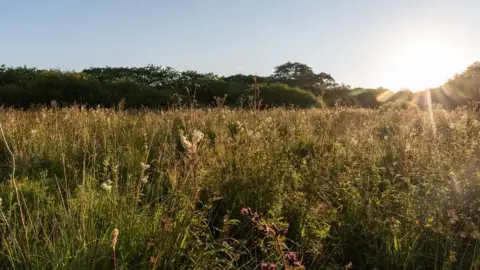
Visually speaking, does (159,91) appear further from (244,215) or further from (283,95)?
(244,215)

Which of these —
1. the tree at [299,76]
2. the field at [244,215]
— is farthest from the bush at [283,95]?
the field at [244,215]

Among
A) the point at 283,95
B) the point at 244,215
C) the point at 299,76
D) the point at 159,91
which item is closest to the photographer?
the point at 244,215

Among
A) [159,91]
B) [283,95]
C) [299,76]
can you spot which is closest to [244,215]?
[283,95]

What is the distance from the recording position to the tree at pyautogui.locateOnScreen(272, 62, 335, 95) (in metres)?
31.1

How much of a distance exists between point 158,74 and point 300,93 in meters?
10.5

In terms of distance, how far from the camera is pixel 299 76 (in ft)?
104

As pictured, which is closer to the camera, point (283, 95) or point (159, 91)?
point (283, 95)

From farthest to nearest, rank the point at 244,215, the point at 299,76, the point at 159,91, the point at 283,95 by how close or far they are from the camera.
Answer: the point at 299,76 → the point at 159,91 → the point at 283,95 → the point at 244,215

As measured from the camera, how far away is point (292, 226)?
8.13ft

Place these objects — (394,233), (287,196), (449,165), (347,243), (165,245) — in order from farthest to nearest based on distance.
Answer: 1. (449,165)
2. (287,196)
3. (347,243)
4. (394,233)
5. (165,245)

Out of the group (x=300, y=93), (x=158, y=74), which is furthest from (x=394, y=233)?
(x=158, y=74)

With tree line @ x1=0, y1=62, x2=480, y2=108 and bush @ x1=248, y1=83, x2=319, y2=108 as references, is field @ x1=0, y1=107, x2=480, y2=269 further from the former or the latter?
bush @ x1=248, y1=83, x2=319, y2=108

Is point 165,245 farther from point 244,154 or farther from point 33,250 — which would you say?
point 244,154

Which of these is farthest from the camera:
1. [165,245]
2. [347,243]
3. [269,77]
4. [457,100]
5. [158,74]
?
[269,77]
